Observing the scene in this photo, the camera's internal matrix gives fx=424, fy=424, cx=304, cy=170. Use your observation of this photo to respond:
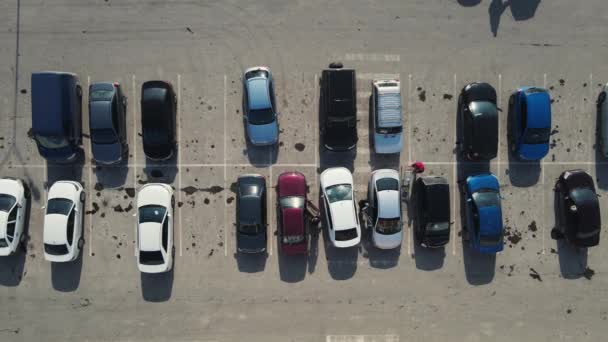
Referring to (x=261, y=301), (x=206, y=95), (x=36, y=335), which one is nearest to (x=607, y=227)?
(x=261, y=301)

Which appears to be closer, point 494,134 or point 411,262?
point 494,134

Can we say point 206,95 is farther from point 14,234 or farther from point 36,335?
point 36,335

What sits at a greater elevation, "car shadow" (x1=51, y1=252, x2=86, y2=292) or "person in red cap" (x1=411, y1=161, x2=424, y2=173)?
"person in red cap" (x1=411, y1=161, x2=424, y2=173)

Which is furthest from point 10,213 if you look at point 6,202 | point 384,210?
point 384,210

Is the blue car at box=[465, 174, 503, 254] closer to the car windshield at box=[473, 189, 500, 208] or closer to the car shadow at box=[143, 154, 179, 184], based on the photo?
the car windshield at box=[473, 189, 500, 208]

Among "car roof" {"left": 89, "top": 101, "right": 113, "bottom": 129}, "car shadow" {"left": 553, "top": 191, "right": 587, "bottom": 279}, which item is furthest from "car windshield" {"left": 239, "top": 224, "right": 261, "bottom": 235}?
"car shadow" {"left": 553, "top": 191, "right": 587, "bottom": 279}

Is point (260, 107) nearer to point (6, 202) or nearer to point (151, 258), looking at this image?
→ point (151, 258)
